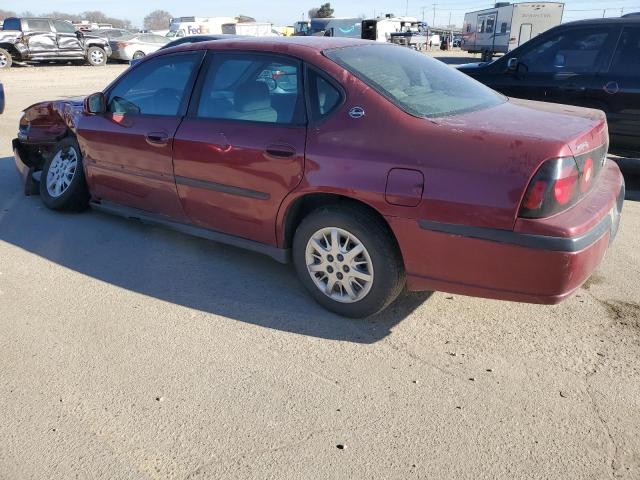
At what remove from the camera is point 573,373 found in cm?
289

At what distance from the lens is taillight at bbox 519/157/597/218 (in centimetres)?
268

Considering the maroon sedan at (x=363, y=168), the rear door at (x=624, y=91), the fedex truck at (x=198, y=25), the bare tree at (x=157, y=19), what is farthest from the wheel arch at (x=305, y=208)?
the bare tree at (x=157, y=19)

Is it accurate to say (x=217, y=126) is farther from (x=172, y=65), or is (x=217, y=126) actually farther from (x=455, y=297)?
(x=455, y=297)

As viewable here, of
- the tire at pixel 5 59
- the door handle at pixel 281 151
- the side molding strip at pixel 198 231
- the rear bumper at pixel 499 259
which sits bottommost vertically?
the tire at pixel 5 59

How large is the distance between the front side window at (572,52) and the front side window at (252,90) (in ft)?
13.3

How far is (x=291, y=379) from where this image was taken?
2891mm

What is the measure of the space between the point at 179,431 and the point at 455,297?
6.51 ft

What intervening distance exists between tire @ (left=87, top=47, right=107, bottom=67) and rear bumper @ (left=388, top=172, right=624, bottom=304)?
24543 mm

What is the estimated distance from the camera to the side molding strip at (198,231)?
3730 mm

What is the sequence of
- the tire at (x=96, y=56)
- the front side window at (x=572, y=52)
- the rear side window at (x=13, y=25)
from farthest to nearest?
the tire at (x=96, y=56) < the rear side window at (x=13, y=25) < the front side window at (x=572, y=52)

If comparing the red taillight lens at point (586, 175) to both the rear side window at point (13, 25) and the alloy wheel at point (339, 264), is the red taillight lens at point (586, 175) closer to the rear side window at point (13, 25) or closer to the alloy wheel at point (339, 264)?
the alloy wheel at point (339, 264)

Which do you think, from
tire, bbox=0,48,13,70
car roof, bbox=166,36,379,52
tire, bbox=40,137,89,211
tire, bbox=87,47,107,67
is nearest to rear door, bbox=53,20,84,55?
tire, bbox=87,47,107,67

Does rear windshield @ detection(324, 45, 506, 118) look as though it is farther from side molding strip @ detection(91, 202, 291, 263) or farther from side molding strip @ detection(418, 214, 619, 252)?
side molding strip @ detection(91, 202, 291, 263)

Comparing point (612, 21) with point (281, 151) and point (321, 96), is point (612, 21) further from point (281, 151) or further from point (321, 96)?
point (281, 151)
